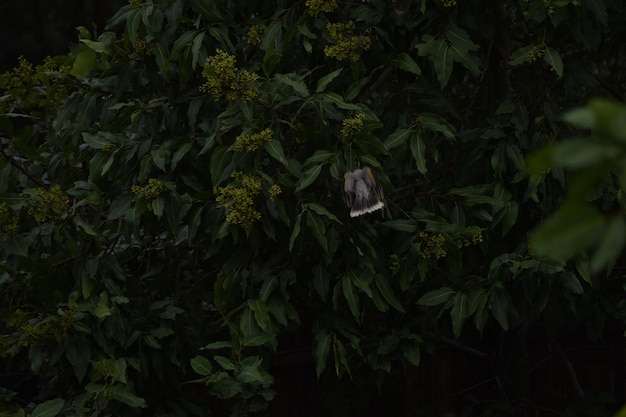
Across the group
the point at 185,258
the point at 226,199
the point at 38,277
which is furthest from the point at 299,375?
the point at 226,199

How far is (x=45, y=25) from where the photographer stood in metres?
6.32

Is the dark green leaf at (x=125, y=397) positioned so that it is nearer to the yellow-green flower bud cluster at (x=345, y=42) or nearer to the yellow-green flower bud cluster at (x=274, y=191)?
the yellow-green flower bud cluster at (x=274, y=191)

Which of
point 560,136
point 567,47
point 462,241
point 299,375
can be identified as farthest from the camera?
point 299,375

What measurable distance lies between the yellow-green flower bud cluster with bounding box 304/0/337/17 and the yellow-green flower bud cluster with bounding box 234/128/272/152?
478 mm

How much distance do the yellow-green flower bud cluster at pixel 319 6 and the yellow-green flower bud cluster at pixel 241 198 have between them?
0.61 metres

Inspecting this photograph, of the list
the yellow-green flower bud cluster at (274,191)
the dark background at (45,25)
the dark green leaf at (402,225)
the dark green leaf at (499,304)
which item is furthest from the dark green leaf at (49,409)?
the dark background at (45,25)

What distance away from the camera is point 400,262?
3.40m

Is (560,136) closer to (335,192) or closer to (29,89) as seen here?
(335,192)

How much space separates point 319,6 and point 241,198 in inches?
28.2

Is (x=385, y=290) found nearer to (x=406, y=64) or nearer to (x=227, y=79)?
(x=406, y=64)

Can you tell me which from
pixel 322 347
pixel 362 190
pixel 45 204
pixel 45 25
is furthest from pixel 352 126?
pixel 45 25

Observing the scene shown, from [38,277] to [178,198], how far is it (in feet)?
2.35

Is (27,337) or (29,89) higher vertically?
(29,89)

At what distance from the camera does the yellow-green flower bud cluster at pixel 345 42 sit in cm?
329
